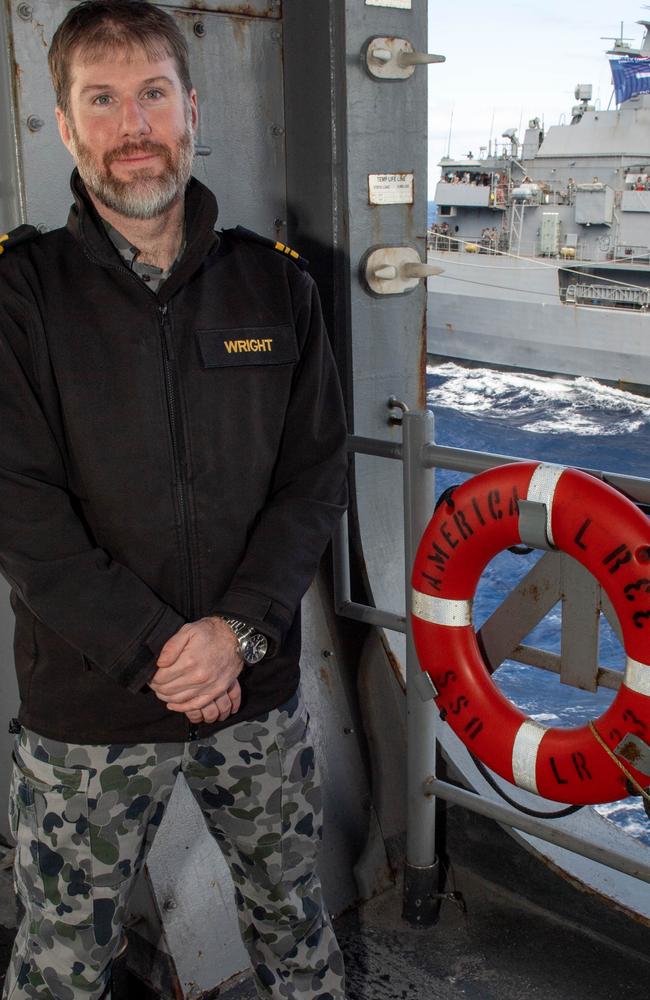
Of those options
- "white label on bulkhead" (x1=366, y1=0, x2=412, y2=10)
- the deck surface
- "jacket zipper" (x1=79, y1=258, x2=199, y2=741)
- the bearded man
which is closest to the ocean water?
the deck surface

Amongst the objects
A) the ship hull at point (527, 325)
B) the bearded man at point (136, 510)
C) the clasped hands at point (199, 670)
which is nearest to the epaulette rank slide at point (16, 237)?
the bearded man at point (136, 510)

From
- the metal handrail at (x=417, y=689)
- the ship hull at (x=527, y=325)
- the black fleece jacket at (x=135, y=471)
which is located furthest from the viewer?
the ship hull at (x=527, y=325)

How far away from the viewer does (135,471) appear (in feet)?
4.19

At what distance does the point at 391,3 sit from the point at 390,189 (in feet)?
1.13

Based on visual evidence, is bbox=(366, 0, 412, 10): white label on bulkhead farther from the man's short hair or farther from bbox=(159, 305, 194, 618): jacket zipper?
bbox=(159, 305, 194, 618): jacket zipper

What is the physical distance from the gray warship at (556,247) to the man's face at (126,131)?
74.9 ft

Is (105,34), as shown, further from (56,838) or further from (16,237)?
(56,838)

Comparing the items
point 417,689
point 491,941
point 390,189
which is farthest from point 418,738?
point 390,189

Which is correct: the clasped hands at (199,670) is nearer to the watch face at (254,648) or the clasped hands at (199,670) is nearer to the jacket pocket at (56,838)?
the watch face at (254,648)

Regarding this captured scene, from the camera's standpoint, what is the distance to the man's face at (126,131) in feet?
4.12

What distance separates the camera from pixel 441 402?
26469mm

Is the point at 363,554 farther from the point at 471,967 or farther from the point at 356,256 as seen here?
the point at 471,967

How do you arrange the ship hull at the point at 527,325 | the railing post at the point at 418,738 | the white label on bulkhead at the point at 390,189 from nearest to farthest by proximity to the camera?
the railing post at the point at 418,738, the white label on bulkhead at the point at 390,189, the ship hull at the point at 527,325

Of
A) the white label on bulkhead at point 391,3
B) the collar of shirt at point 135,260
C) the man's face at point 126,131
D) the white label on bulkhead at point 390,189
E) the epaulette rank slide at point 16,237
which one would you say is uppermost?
the white label on bulkhead at point 391,3
